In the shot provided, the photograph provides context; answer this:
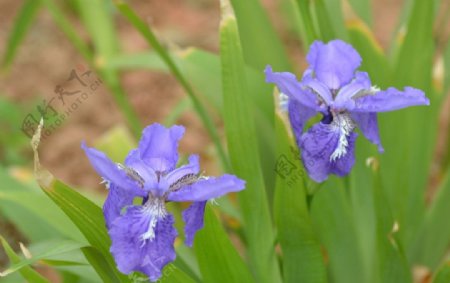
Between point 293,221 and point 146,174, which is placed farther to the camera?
point 293,221

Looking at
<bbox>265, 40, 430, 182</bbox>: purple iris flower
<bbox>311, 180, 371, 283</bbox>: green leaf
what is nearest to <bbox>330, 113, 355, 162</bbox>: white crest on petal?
<bbox>265, 40, 430, 182</bbox>: purple iris flower

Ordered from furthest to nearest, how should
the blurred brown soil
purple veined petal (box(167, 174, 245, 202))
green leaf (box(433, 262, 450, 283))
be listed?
the blurred brown soil < green leaf (box(433, 262, 450, 283)) < purple veined petal (box(167, 174, 245, 202))

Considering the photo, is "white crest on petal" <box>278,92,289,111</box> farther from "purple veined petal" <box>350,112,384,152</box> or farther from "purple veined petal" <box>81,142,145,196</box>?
"purple veined petal" <box>81,142,145,196</box>

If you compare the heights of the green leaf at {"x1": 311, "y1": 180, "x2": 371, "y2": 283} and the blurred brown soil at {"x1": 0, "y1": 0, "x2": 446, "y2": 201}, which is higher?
the blurred brown soil at {"x1": 0, "y1": 0, "x2": 446, "y2": 201}

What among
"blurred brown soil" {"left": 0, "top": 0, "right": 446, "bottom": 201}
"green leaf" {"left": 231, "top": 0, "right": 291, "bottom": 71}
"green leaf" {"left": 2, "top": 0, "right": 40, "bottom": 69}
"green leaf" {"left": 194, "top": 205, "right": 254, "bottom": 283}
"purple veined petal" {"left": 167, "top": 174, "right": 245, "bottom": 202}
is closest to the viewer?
"purple veined petal" {"left": 167, "top": 174, "right": 245, "bottom": 202}

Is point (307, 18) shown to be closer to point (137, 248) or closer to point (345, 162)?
point (345, 162)

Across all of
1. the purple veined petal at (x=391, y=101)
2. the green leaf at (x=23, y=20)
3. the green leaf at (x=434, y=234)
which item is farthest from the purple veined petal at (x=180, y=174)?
the green leaf at (x=23, y=20)

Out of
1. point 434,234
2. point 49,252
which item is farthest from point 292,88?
point 434,234
